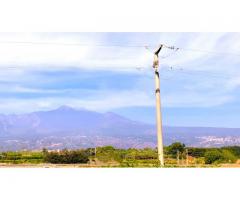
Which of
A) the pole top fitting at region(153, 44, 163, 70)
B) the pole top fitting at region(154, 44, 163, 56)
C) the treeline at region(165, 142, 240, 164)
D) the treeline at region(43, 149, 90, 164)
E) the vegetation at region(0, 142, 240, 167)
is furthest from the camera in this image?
the pole top fitting at region(154, 44, 163, 56)

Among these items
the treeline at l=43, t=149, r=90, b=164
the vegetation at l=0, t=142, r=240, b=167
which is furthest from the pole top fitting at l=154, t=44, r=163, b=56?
the treeline at l=43, t=149, r=90, b=164

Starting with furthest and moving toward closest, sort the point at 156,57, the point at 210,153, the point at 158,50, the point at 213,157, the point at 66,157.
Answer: the point at 158,50, the point at 156,57, the point at 210,153, the point at 213,157, the point at 66,157

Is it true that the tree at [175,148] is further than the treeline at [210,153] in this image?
Yes

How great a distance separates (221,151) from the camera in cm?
1370

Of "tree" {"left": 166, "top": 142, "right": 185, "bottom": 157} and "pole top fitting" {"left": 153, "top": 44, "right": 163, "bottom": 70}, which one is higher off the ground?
"pole top fitting" {"left": 153, "top": 44, "right": 163, "bottom": 70}

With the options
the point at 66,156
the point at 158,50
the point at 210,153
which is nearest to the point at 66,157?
the point at 66,156

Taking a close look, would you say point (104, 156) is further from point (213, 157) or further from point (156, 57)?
point (156, 57)

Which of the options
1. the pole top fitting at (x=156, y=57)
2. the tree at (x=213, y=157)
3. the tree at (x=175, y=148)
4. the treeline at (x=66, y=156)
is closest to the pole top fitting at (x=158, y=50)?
the pole top fitting at (x=156, y=57)

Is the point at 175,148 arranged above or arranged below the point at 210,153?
above

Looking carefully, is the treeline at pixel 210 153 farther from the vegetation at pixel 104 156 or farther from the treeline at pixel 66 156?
the treeline at pixel 66 156

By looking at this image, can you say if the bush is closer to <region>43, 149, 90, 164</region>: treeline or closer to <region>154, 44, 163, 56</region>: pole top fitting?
<region>43, 149, 90, 164</region>: treeline
